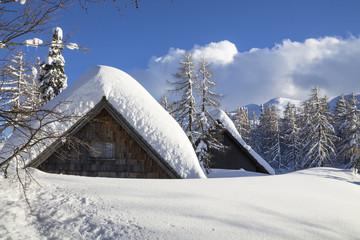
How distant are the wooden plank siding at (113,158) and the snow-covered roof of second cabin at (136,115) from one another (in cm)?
63

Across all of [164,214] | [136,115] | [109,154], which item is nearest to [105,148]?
[109,154]

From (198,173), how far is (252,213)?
13.4ft

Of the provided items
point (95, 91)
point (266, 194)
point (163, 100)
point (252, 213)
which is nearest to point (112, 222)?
point (252, 213)

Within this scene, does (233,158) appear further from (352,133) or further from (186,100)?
(352,133)

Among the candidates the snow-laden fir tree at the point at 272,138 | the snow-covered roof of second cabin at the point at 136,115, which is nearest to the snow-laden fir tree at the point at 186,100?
the snow-covered roof of second cabin at the point at 136,115

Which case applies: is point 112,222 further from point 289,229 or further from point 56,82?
point 56,82

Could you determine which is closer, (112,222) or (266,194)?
(112,222)

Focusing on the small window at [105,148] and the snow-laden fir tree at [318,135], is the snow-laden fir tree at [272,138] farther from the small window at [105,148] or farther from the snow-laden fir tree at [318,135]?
the small window at [105,148]

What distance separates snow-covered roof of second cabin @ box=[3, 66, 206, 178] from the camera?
25.8 feet

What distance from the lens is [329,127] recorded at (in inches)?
987

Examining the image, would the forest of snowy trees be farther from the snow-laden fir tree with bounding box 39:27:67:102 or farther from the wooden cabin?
the snow-laden fir tree with bounding box 39:27:67:102

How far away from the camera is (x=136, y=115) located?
27.1 ft

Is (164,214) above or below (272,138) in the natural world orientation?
below

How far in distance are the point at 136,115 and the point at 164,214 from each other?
5245 mm
